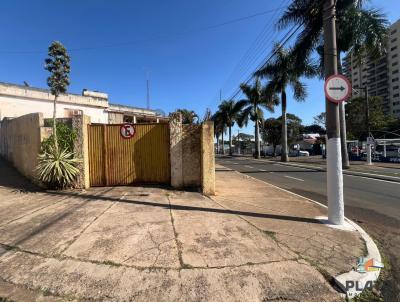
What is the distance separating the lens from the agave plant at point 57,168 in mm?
8516

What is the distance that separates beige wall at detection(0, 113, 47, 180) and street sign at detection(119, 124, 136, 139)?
96.7 inches

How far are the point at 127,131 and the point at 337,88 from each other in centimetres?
637

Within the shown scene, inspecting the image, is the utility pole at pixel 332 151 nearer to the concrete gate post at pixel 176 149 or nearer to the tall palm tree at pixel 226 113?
the concrete gate post at pixel 176 149

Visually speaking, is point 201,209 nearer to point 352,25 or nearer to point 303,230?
point 303,230

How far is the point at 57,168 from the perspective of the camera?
8.45 meters

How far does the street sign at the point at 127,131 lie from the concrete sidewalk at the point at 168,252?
2.90m

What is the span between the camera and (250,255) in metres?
4.11

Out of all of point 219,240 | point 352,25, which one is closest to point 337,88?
point 219,240

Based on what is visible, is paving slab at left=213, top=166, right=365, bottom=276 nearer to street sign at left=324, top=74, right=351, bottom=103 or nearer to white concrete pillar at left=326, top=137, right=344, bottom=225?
white concrete pillar at left=326, top=137, right=344, bottom=225

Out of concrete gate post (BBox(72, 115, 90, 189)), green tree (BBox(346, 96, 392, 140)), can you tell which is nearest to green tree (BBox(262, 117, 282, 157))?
green tree (BBox(346, 96, 392, 140))

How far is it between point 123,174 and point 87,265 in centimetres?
574

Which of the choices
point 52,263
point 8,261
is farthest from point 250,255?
point 8,261

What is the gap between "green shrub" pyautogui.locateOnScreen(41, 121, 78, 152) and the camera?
890cm

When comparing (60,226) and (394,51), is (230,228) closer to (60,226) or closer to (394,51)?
(60,226)
